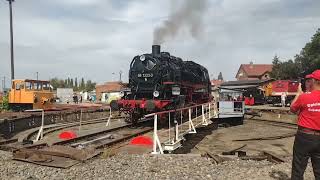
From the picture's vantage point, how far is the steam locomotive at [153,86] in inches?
711

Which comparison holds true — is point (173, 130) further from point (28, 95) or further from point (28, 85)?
point (28, 85)

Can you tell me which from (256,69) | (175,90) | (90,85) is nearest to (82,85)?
(90,85)

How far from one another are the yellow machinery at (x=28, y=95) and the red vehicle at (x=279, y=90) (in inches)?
1049

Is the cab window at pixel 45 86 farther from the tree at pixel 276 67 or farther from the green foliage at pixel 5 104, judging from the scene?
the tree at pixel 276 67

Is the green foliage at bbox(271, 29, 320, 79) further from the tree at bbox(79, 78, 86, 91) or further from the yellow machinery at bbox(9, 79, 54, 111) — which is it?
the tree at bbox(79, 78, 86, 91)

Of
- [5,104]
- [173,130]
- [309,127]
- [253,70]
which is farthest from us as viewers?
[253,70]

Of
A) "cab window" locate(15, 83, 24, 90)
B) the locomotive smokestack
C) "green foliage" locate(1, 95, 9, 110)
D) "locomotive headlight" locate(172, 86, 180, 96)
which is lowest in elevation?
"green foliage" locate(1, 95, 9, 110)

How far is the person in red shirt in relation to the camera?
5660 mm

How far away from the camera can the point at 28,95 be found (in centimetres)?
2792

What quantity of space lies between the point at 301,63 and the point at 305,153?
71.4 metres

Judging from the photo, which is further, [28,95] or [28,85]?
[28,85]

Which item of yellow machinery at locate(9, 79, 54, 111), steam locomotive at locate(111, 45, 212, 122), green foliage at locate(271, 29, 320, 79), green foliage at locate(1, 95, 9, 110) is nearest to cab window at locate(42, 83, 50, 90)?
yellow machinery at locate(9, 79, 54, 111)

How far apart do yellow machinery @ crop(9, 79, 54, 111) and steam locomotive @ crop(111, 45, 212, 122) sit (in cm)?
1079

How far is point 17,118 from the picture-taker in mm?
18766
